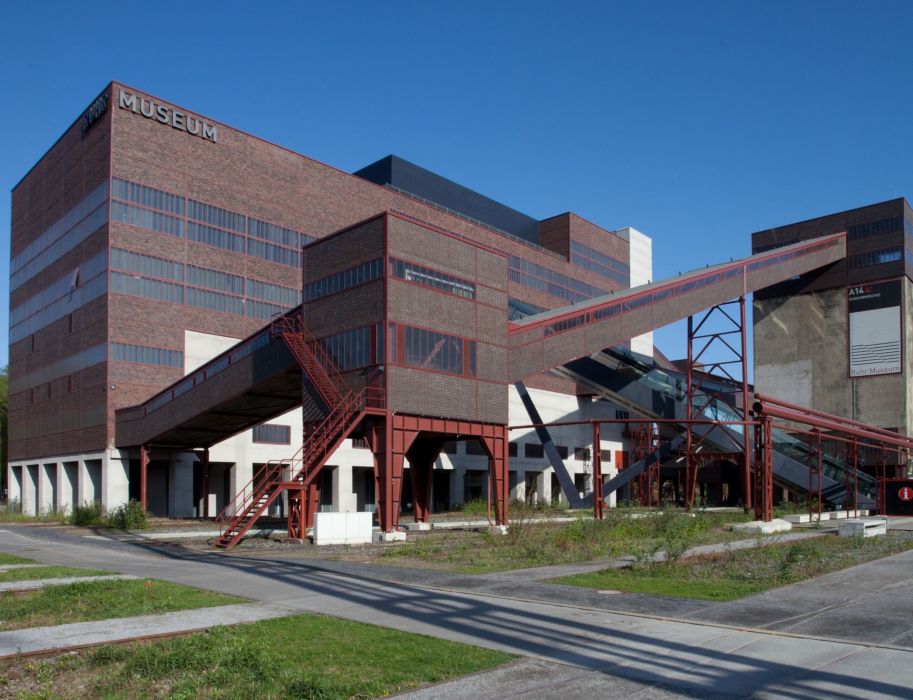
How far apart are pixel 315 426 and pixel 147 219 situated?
977 inches

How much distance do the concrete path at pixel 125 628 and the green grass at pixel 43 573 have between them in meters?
6.25

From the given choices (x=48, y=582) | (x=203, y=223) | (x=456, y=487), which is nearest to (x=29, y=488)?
(x=203, y=223)

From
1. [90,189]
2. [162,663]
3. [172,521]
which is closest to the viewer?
[162,663]

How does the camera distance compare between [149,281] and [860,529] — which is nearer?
[860,529]

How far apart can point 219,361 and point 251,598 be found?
28.2 metres

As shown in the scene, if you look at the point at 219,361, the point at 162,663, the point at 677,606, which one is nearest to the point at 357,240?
the point at 219,361

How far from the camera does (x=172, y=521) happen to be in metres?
45.6

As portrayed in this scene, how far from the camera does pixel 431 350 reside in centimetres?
3369

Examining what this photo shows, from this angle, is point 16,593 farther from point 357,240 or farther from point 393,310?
point 357,240

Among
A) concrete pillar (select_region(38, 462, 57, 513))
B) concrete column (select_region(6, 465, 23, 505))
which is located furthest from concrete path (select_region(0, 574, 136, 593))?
concrete column (select_region(6, 465, 23, 505))

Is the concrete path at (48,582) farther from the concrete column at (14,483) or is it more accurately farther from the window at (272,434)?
the concrete column at (14,483)

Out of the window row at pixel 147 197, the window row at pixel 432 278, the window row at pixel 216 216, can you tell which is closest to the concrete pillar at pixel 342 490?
the window row at pixel 216 216

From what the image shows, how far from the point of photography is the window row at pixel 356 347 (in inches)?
1272

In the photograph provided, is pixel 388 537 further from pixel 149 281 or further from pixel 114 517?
pixel 149 281
